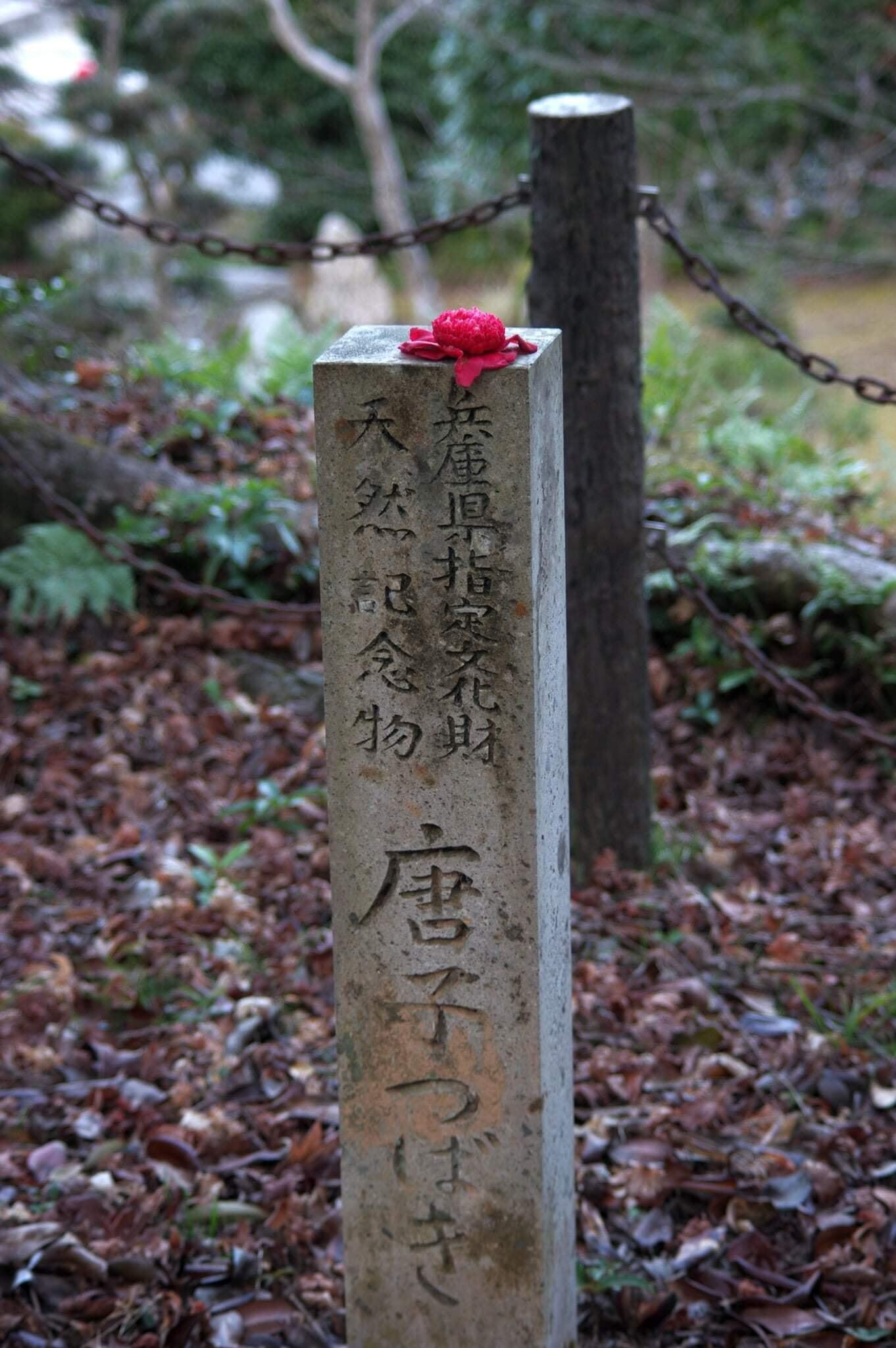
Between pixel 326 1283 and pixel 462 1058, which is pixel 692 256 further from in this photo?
pixel 326 1283

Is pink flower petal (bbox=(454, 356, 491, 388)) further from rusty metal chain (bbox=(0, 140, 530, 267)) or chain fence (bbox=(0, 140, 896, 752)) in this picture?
rusty metal chain (bbox=(0, 140, 530, 267))

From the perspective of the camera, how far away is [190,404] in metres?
Result: 5.54

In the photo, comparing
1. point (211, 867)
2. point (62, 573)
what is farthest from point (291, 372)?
point (211, 867)

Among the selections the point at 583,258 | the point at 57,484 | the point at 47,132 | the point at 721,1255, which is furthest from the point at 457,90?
the point at 721,1255

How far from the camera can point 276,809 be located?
405cm

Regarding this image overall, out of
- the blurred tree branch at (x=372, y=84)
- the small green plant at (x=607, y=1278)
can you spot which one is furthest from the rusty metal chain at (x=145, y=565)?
the blurred tree branch at (x=372, y=84)

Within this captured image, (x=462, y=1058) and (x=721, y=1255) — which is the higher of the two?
(x=462, y=1058)

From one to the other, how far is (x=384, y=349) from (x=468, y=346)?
6.6 inches

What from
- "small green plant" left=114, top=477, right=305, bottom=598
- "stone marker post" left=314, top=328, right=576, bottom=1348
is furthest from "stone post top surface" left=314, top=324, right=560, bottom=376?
"small green plant" left=114, top=477, right=305, bottom=598

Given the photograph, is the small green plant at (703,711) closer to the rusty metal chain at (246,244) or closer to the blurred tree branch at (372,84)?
the rusty metal chain at (246,244)

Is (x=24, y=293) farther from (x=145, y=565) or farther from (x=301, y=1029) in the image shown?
(x=301, y=1029)

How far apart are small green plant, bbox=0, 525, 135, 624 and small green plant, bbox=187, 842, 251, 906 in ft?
3.70

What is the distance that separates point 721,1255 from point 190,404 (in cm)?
386

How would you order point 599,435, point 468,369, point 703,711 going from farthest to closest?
point 703,711 < point 599,435 < point 468,369
